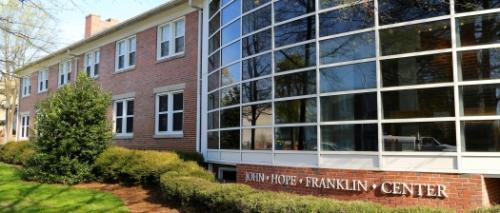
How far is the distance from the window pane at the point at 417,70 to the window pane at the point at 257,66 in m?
3.10

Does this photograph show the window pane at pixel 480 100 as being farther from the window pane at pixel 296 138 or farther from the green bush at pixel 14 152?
the green bush at pixel 14 152

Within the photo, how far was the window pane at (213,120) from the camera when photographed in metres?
13.9

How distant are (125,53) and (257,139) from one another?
1270cm

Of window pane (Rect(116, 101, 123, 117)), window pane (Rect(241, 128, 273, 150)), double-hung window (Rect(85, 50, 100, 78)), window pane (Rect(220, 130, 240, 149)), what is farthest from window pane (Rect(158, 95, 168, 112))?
window pane (Rect(241, 128, 273, 150))

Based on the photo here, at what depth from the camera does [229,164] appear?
1308 cm

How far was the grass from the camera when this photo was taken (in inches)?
425

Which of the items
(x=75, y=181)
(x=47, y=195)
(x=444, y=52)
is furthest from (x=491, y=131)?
(x=75, y=181)

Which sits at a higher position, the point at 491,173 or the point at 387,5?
the point at 387,5

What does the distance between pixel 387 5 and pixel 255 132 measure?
4.40m

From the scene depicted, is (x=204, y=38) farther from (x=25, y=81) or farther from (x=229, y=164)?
(x=25, y=81)

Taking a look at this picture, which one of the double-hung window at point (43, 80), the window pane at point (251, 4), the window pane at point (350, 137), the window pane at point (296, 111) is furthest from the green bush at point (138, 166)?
the double-hung window at point (43, 80)

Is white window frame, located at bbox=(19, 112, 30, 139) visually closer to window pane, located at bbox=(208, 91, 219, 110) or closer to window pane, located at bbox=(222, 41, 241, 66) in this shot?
window pane, located at bbox=(208, 91, 219, 110)

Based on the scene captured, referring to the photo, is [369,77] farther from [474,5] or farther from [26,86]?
[26,86]

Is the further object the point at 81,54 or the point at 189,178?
the point at 81,54
